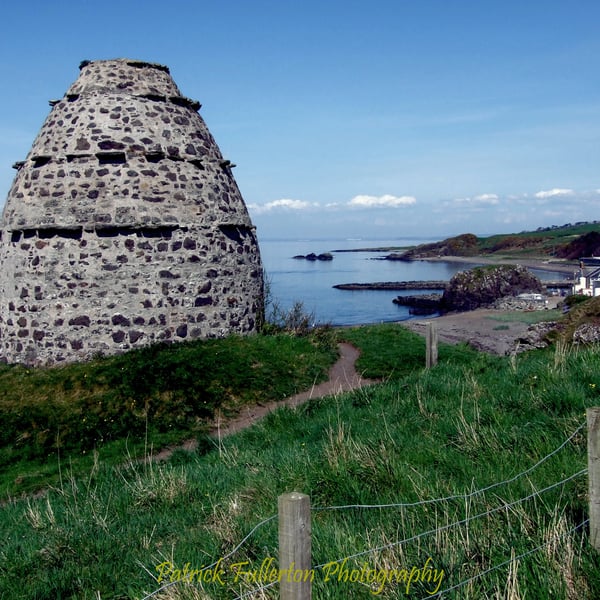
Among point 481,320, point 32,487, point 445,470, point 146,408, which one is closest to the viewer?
point 445,470

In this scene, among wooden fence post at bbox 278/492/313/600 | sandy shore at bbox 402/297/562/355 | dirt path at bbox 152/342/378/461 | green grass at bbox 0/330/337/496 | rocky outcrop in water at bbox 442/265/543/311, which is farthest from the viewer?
rocky outcrop in water at bbox 442/265/543/311

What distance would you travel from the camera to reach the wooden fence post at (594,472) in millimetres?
3752

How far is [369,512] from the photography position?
16.0 feet

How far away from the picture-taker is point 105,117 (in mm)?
14555

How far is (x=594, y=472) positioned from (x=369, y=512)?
180cm

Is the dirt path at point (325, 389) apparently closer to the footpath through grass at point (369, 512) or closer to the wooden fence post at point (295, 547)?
the footpath through grass at point (369, 512)

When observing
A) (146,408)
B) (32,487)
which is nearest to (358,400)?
(146,408)

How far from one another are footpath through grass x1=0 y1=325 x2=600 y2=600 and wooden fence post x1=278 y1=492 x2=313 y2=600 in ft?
2.47

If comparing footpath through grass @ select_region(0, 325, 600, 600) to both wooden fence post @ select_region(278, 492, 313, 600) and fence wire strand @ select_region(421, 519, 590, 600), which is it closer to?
fence wire strand @ select_region(421, 519, 590, 600)

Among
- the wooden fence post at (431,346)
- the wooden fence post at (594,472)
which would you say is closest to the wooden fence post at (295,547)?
the wooden fence post at (594,472)

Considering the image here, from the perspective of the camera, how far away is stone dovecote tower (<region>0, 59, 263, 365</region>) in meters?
13.9

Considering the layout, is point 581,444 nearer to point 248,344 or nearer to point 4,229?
point 248,344

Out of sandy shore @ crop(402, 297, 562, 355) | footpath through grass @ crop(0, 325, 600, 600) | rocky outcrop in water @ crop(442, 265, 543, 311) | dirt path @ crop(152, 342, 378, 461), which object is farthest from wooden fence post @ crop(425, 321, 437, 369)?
rocky outcrop in water @ crop(442, 265, 543, 311)

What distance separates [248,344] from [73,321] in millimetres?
3999
